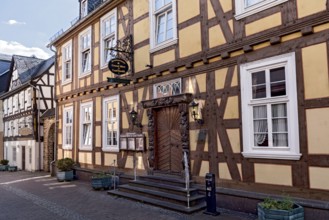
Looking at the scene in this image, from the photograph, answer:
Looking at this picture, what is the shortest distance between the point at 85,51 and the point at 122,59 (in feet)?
12.9

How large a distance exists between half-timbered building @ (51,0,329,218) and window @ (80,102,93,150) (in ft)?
2.35

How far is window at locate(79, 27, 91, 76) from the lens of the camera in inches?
512

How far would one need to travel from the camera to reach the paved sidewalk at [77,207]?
6.80 meters

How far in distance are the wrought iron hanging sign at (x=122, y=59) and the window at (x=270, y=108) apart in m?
4.43

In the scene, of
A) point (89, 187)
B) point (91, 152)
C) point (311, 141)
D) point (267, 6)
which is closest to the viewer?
point (311, 141)

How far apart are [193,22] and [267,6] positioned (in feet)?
7.11

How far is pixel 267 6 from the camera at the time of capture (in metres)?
6.38

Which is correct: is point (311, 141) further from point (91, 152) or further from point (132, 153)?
point (91, 152)

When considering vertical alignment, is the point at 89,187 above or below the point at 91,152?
below

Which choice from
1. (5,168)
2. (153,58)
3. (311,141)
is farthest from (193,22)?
(5,168)

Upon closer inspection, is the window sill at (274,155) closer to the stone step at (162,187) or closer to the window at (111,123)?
the stone step at (162,187)

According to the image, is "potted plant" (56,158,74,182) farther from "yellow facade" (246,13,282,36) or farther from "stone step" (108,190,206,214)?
"yellow facade" (246,13,282,36)

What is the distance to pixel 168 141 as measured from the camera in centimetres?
887

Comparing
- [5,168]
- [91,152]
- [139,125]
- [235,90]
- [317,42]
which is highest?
[317,42]
